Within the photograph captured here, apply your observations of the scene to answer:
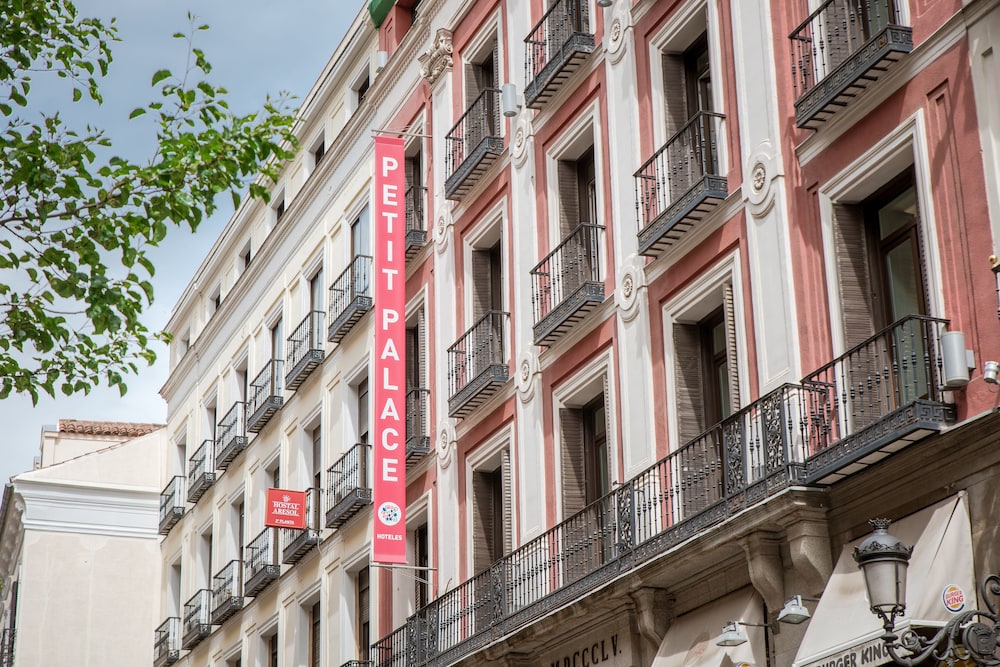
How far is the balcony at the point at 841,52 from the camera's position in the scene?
15438mm

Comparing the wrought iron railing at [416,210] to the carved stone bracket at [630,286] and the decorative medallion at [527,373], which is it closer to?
the decorative medallion at [527,373]

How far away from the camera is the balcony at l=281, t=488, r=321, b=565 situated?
31.3m

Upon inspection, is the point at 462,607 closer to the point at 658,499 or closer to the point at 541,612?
the point at 541,612

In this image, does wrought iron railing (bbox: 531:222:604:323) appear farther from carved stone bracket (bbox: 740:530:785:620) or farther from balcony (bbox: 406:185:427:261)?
carved stone bracket (bbox: 740:530:785:620)

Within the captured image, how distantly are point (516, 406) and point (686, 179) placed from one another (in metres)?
5.56

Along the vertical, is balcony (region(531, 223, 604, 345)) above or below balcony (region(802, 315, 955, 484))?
above

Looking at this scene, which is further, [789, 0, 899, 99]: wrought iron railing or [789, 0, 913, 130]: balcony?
[789, 0, 899, 99]: wrought iron railing

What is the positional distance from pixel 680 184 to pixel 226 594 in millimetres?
20989

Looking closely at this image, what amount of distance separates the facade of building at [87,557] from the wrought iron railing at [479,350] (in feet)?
78.3

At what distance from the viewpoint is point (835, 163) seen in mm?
16484

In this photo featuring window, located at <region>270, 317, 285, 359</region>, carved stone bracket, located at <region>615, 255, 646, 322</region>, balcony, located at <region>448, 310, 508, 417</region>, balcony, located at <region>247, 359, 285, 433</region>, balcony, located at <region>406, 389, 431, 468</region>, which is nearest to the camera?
carved stone bracket, located at <region>615, 255, 646, 322</region>

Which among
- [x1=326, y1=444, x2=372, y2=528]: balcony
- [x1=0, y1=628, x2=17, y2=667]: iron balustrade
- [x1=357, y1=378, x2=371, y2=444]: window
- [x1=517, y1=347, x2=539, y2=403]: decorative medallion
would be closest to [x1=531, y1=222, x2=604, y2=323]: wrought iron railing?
[x1=517, y1=347, x2=539, y2=403]: decorative medallion

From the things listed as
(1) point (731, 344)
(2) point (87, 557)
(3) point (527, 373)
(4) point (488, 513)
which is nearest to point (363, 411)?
(4) point (488, 513)

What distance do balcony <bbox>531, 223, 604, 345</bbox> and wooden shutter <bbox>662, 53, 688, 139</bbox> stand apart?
6.15 ft
